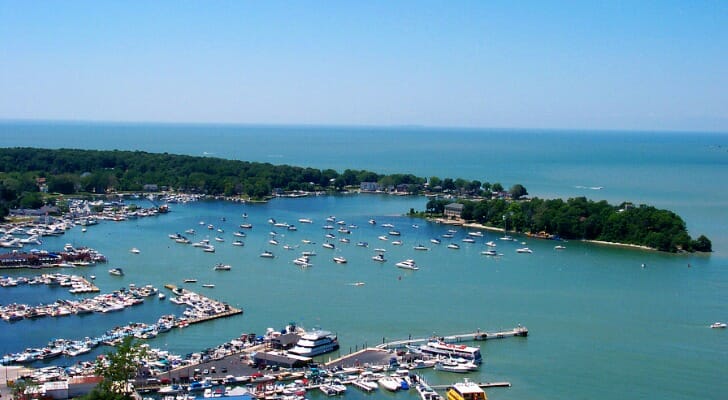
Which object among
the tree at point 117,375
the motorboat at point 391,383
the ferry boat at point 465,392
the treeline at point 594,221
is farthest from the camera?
the treeline at point 594,221

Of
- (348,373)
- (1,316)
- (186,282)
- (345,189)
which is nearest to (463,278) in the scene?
(186,282)

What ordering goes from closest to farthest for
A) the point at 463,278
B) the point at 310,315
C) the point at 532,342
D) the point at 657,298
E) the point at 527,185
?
the point at 532,342 < the point at 310,315 < the point at 657,298 < the point at 463,278 < the point at 527,185

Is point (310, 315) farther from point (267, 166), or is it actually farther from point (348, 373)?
point (267, 166)

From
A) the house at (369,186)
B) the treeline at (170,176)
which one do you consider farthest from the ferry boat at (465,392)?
the house at (369,186)

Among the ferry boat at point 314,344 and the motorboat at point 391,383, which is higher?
the ferry boat at point 314,344

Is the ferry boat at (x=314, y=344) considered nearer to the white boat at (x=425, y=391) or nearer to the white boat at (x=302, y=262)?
the white boat at (x=425, y=391)


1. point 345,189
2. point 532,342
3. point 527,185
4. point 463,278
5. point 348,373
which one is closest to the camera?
point 348,373

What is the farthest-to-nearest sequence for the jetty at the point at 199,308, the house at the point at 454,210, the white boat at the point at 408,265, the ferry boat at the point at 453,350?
the house at the point at 454,210, the white boat at the point at 408,265, the jetty at the point at 199,308, the ferry boat at the point at 453,350

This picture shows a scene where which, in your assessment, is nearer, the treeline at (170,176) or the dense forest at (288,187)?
the dense forest at (288,187)
